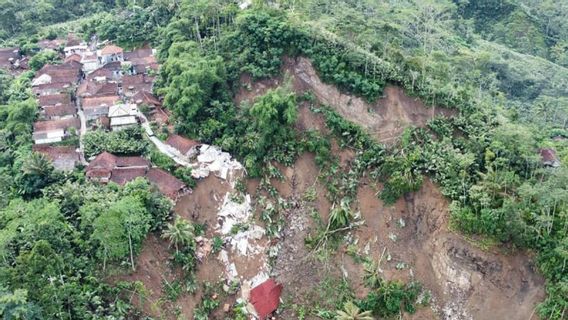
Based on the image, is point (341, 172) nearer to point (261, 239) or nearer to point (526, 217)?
point (261, 239)

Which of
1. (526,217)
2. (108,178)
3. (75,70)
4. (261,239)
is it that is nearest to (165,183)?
(108,178)

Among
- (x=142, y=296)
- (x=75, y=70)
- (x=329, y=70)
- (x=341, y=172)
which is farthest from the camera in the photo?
(x=75, y=70)

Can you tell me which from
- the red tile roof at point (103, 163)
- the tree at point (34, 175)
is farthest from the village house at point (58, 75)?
the tree at point (34, 175)

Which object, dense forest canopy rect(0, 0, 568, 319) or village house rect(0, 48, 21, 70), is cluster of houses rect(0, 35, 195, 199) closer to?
village house rect(0, 48, 21, 70)

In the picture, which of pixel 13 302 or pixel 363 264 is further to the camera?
pixel 363 264

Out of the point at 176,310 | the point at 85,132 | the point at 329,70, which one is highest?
the point at 329,70

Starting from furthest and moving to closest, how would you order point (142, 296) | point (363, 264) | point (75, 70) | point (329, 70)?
point (75, 70) < point (329, 70) < point (363, 264) < point (142, 296)
